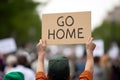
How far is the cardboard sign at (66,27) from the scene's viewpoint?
650cm

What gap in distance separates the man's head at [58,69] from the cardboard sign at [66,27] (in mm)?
556

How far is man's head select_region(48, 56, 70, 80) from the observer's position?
19.3ft

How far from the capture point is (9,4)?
162ft

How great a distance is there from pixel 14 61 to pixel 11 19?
39.8m

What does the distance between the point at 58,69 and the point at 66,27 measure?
83cm

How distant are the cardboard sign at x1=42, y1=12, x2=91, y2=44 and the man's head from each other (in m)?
0.56

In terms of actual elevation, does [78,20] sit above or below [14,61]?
above

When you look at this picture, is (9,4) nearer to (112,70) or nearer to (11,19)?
(11,19)

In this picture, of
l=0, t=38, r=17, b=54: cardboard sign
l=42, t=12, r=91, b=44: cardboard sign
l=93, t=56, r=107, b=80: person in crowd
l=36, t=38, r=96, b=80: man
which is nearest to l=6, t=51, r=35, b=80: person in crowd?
l=93, t=56, r=107, b=80: person in crowd

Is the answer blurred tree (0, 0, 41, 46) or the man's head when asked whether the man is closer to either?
the man's head

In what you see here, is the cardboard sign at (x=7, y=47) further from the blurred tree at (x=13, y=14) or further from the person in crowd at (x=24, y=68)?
the blurred tree at (x=13, y=14)

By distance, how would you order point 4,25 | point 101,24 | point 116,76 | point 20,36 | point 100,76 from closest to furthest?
point 100,76 → point 116,76 → point 4,25 → point 20,36 → point 101,24

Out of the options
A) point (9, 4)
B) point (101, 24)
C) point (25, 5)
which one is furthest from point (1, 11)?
point (101, 24)

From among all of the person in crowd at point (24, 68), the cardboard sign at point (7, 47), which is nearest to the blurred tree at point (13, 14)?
the cardboard sign at point (7, 47)
